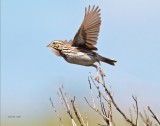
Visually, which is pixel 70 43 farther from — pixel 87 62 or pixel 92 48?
pixel 87 62

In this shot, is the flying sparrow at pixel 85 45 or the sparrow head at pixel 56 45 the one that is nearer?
the flying sparrow at pixel 85 45

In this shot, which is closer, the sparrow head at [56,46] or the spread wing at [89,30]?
the spread wing at [89,30]

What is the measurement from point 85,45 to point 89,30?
268 millimetres

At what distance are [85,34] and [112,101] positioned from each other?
2330mm

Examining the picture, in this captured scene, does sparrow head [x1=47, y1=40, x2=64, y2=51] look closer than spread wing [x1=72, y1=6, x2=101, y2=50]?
No

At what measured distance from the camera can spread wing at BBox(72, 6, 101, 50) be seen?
5.09 m

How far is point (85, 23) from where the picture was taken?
5.27 meters

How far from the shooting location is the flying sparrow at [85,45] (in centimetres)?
506

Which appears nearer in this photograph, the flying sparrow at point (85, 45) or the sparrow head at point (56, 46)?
the flying sparrow at point (85, 45)

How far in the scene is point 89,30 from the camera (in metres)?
5.23

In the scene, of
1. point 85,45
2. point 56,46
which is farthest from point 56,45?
point 85,45

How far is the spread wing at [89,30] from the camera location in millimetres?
5094

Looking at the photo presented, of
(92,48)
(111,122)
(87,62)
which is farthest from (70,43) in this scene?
(111,122)

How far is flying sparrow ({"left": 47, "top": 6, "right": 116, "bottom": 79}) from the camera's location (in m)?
5.06
